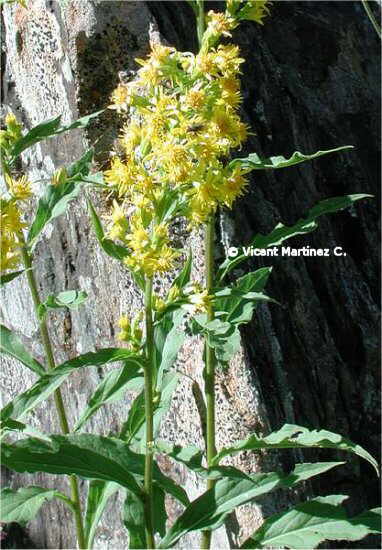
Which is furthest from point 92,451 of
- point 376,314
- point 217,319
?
point 376,314

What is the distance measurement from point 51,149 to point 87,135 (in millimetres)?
179

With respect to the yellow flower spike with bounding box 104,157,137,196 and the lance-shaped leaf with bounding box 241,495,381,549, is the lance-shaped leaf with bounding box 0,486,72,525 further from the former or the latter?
the yellow flower spike with bounding box 104,157,137,196

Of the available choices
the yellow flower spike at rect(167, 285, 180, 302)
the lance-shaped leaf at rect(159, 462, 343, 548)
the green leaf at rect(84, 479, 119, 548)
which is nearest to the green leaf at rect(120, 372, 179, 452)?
the green leaf at rect(84, 479, 119, 548)

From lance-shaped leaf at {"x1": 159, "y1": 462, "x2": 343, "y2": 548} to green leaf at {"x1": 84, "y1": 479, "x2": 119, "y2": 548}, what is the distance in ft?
0.62

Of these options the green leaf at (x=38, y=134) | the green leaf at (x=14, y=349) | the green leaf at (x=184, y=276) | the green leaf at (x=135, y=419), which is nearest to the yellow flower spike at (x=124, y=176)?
the green leaf at (x=184, y=276)

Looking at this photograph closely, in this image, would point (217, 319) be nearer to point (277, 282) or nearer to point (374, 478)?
point (277, 282)

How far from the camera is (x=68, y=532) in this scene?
2.74 m

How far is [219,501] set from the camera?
1770 mm

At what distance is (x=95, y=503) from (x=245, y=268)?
0.81 metres

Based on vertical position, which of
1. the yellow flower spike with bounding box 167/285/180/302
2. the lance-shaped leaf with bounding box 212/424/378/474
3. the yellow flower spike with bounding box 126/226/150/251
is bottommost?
the lance-shaped leaf with bounding box 212/424/378/474

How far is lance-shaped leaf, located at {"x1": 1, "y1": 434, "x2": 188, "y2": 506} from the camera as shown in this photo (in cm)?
160

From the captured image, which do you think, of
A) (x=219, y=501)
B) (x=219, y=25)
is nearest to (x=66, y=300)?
(x=219, y=501)

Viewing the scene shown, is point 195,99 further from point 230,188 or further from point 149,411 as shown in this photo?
point 149,411

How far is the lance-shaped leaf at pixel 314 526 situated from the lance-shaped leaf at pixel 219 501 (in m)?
0.09
